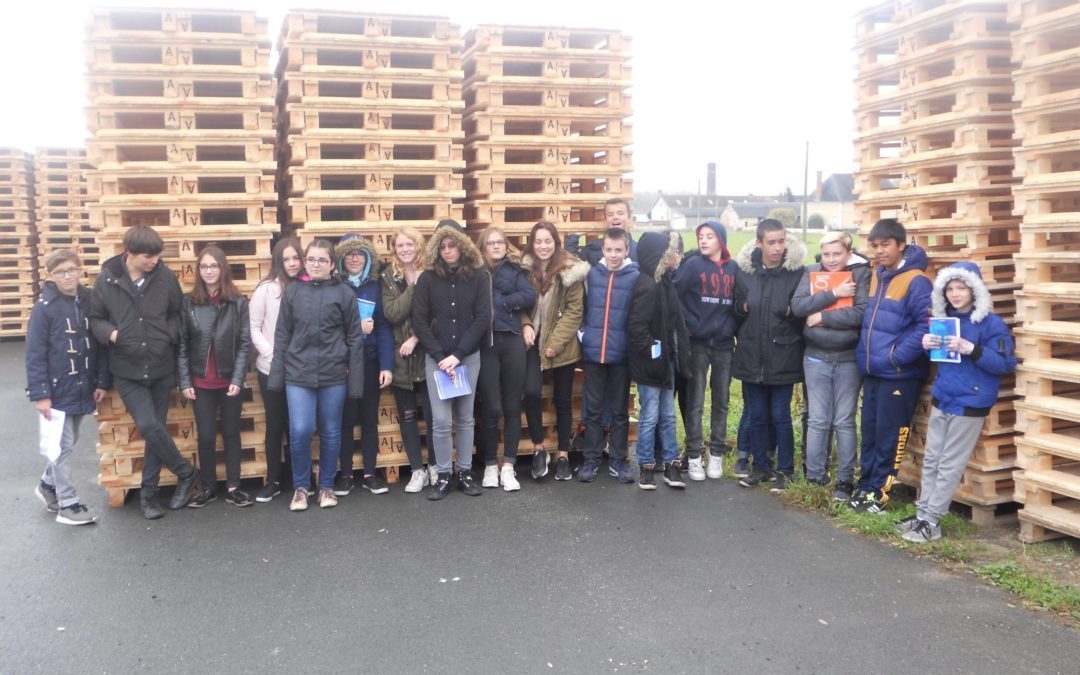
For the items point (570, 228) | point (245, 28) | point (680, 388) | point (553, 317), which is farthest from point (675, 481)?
point (245, 28)

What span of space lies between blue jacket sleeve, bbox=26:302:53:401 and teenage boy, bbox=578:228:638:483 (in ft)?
14.4

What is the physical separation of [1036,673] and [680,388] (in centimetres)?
404

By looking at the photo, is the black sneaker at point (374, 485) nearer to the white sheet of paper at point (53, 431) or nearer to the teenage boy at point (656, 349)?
the teenage boy at point (656, 349)

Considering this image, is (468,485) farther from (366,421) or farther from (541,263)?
(541,263)

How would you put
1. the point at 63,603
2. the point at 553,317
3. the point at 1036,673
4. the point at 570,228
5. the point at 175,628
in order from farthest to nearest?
the point at 570,228 → the point at 553,317 → the point at 63,603 → the point at 175,628 → the point at 1036,673

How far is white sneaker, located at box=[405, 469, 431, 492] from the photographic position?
718 centimetres

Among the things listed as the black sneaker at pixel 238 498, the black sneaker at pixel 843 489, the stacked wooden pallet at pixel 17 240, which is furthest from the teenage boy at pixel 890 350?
the stacked wooden pallet at pixel 17 240

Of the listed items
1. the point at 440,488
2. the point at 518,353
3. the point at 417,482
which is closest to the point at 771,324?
the point at 518,353

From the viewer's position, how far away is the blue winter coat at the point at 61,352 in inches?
249

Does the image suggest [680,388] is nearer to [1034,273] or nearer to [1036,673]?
[1034,273]

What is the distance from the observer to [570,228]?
8195 mm

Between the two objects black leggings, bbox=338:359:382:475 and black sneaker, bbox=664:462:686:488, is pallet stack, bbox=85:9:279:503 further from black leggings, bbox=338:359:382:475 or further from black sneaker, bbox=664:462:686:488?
black sneaker, bbox=664:462:686:488

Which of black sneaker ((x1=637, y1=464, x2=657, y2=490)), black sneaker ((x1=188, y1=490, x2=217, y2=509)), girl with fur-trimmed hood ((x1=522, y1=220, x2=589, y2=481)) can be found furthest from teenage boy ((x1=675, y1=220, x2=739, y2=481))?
black sneaker ((x1=188, y1=490, x2=217, y2=509))

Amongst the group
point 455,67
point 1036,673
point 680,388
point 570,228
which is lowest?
point 1036,673
